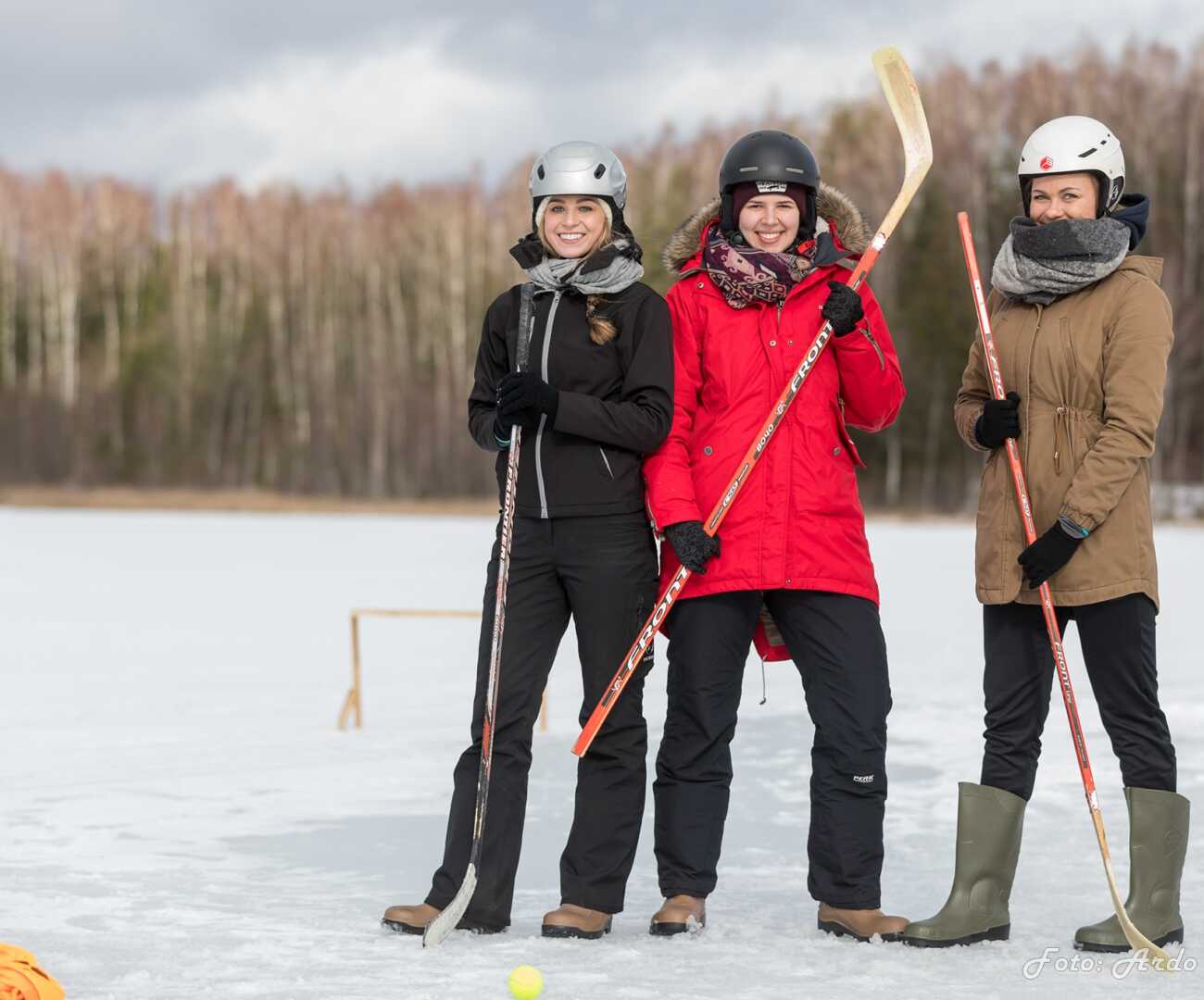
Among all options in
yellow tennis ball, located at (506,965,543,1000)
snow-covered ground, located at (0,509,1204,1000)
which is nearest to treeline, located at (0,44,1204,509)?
snow-covered ground, located at (0,509,1204,1000)

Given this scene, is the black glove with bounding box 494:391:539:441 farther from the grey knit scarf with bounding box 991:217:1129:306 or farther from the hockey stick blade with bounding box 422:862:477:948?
the grey knit scarf with bounding box 991:217:1129:306

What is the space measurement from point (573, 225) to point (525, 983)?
4.92 feet

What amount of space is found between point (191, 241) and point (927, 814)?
35022mm

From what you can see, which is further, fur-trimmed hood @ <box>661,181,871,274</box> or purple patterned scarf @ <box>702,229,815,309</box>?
fur-trimmed hood @ <box>661,181,871,274</box>

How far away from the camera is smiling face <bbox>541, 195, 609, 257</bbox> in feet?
10.4

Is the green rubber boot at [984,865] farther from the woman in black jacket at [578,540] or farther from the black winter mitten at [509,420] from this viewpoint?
the black winter mitten at [509,420]

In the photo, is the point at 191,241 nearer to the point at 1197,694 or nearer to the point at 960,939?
the point at 1197,694

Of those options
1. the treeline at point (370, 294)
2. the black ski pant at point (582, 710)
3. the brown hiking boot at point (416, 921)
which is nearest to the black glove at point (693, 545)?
the black ski pant at point (582, 710)

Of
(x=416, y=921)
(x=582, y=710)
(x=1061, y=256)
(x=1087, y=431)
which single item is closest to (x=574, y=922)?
(x=416, y=921)

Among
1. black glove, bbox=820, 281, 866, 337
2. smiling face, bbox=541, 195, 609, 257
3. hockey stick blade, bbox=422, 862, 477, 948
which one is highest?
smiling face, bbox=541, 195, 609, 257

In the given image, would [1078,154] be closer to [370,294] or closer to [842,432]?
[842,432]

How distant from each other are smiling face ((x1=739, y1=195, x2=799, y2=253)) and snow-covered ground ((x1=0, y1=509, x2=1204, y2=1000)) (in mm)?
1400

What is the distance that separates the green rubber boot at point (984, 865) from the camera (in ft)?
9.83

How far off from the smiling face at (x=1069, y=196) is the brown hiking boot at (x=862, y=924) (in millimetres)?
1406
